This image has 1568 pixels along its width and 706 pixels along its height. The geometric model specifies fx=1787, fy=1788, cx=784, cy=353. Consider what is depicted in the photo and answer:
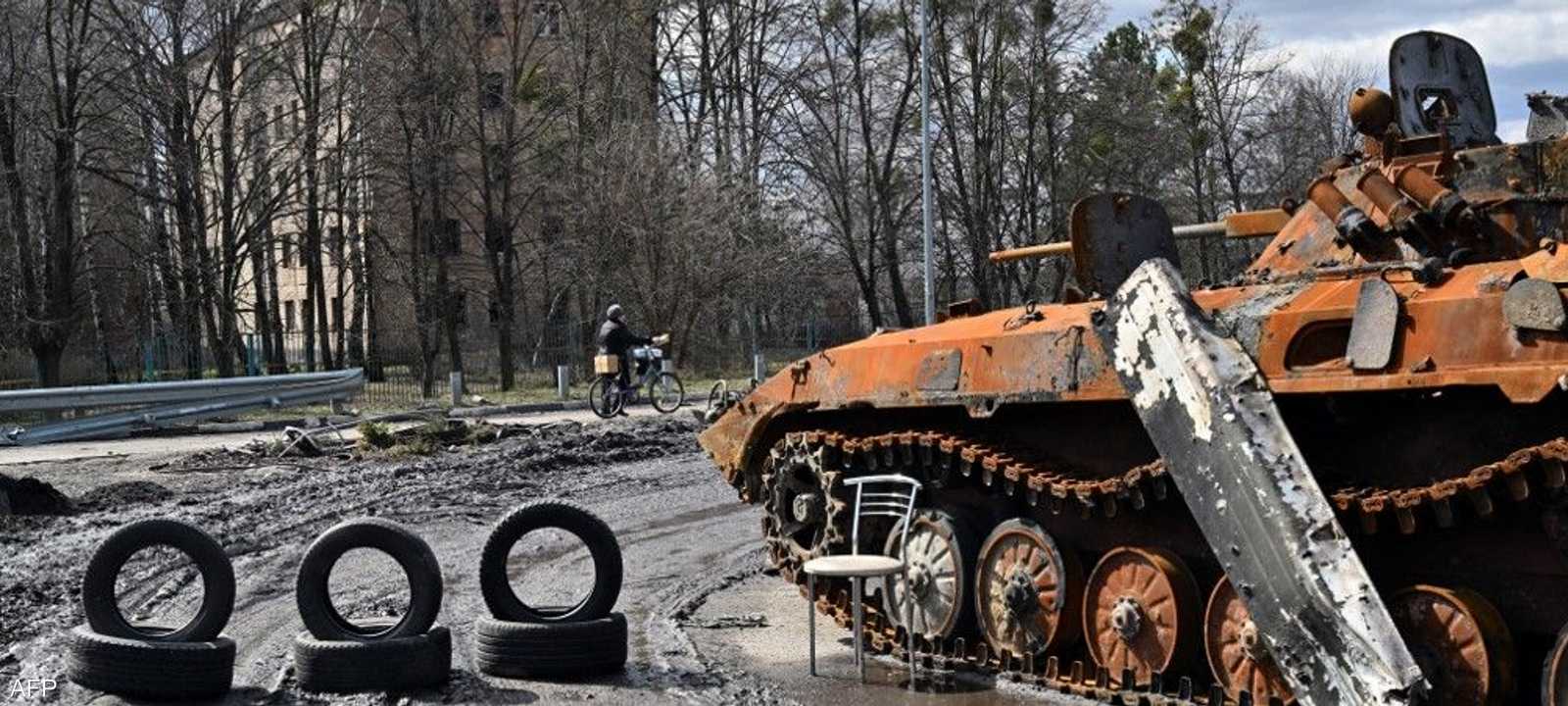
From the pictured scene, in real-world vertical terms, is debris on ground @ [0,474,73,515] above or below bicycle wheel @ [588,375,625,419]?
below

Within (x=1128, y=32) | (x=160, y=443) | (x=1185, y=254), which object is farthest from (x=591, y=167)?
(x=160, y=443)

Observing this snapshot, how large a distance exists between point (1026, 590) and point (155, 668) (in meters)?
3.89

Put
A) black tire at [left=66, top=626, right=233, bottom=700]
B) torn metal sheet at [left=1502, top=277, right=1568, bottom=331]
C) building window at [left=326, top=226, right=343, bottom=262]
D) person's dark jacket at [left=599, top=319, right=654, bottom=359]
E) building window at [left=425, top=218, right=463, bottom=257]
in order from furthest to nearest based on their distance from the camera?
building window at [left=326, top=226, right=343, bottom=262] → building window at [left=425, top=218, right=463, bottom=257] → person's dark jacket at [left=599, top=319, right=654, bottom=359] → black tire at [left=66, top=626, right=233, bottom=700] → torn metal sheet at [left=1502, top=277, right=1568, bottom=331]

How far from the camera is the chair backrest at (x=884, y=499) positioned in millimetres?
8859

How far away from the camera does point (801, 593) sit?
399 inches

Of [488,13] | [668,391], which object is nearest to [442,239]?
[488,13]

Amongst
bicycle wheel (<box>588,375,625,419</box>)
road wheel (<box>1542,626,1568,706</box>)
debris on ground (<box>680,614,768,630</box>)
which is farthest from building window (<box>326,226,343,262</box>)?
road wheel (<box>1542,626,1568,706</box>)

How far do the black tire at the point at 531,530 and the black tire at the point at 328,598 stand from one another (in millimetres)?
398

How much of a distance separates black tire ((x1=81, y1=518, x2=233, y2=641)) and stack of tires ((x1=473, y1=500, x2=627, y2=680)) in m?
1.20

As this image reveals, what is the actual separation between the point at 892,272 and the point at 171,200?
745 inches

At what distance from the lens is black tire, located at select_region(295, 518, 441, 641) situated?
8117mm

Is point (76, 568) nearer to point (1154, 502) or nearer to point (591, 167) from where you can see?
point (1154, 502)

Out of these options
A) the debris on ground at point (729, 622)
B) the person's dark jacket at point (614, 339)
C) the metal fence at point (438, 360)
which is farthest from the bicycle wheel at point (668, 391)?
the debris on ground at point (729, 622)

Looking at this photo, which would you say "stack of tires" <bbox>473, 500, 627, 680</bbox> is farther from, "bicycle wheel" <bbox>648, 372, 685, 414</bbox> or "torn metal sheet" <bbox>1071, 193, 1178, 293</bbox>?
"bicycle wheel" <bbox>648, 372, 685, 414</bbox>
